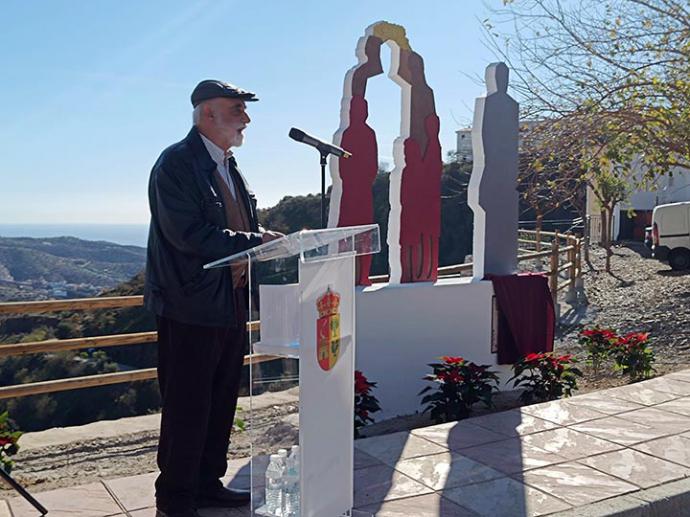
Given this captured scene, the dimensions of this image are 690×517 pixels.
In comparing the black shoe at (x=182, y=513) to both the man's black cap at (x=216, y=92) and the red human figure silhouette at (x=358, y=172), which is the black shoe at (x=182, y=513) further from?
the red human figure silhouette at (x=358, y=172)

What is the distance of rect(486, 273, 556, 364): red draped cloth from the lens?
6887 millimetres

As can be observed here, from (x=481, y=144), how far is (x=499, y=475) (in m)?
3.67

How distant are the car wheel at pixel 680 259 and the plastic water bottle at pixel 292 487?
17098 millimetres

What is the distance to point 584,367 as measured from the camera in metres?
7.76

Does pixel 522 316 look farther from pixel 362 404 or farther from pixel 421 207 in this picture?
pixel 362 404

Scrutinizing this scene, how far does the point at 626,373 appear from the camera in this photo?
680cm

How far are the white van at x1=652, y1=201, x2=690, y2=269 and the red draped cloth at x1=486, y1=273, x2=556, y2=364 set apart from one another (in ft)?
40.3

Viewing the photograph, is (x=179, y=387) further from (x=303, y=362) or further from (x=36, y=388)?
(x=36, y=388)

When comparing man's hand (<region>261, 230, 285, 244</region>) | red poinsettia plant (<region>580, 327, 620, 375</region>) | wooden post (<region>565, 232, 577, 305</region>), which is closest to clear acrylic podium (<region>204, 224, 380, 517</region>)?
man's hand (<region>261, 230, 285, 244</region>)

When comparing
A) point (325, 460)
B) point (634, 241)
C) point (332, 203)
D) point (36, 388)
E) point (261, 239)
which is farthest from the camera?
point (634, 241)

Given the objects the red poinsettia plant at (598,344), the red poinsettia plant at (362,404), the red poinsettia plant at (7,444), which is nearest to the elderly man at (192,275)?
the red poinsettia plant at (7,444)

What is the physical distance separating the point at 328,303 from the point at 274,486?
2.32 feet

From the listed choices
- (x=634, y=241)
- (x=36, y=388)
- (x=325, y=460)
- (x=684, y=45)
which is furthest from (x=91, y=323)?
(x=634, y=241)

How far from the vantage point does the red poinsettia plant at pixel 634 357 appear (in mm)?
6715
